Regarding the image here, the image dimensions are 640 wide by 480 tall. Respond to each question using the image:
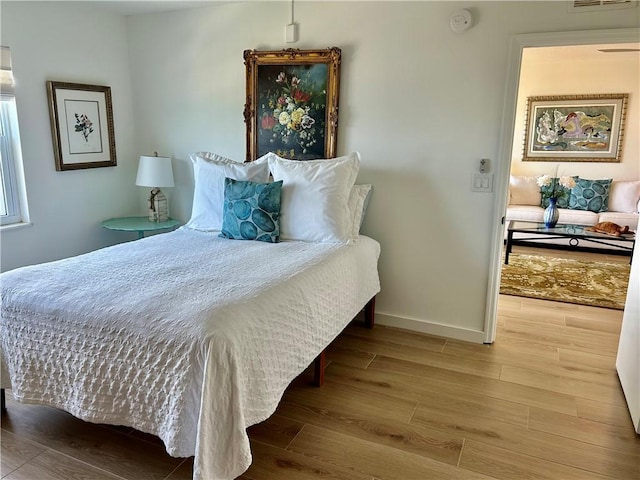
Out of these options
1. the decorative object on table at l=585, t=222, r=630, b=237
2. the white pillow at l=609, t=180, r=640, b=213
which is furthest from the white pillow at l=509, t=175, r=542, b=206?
the decorative object on table at l=585, t=222, r=630, b=237

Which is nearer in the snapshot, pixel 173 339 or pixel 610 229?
pixel 173 339

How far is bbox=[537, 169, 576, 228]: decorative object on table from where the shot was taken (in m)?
5.39

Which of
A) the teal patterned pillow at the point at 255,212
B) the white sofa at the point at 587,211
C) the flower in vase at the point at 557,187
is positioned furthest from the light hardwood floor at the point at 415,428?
the flower in vase at the point at 557,187

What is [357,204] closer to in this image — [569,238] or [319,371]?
[319,371]

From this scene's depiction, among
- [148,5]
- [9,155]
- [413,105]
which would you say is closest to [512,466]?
[413,105]

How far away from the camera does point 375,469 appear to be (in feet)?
6.54

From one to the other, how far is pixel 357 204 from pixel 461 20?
131cm

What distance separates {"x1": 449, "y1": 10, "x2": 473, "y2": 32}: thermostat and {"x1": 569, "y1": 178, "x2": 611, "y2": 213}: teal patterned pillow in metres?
4.07

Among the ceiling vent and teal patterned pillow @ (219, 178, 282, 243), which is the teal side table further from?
the ceiling vent

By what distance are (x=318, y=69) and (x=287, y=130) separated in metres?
0.49

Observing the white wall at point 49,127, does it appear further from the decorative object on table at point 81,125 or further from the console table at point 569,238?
the console table at point 569,238

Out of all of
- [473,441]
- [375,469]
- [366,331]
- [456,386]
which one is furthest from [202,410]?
[366,331]

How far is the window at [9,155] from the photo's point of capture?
121 inches

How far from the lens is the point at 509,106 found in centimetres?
288
